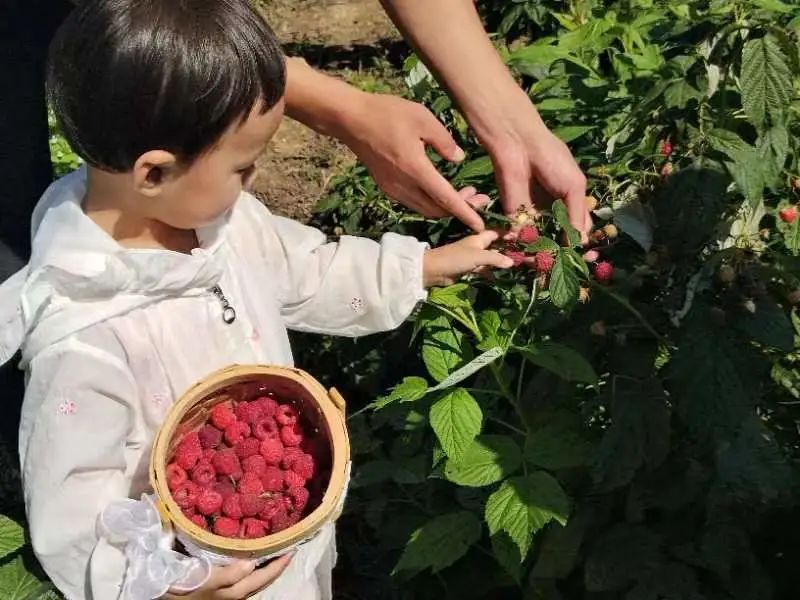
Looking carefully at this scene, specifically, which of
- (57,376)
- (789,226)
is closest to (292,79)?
(57,376)

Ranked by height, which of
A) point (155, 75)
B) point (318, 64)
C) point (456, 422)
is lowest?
point (318, 64)

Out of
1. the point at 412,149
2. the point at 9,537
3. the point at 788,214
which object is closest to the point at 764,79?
the point at 788,214

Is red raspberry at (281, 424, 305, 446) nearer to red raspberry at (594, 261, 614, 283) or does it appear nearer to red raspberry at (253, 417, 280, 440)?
red raspberry at (253, 417, 280, 440)

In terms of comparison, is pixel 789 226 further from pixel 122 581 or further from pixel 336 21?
pixel 336 21

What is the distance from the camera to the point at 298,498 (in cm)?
154

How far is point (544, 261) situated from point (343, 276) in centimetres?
42

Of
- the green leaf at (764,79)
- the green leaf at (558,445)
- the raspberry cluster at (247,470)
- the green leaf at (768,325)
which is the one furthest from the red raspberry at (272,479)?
the green leaf at (764,79)

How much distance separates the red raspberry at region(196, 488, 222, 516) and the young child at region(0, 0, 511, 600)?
0.09 m

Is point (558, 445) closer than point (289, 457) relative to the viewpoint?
No

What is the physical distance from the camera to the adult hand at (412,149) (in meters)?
1.78

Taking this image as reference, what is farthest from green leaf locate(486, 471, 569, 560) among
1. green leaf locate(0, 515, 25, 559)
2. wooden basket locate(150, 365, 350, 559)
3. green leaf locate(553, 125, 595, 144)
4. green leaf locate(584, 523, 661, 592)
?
green leaf locate(0, 515, 25, 559)

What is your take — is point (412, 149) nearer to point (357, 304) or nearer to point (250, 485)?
point (357, 304)

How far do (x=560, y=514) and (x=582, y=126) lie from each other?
0.81 metres

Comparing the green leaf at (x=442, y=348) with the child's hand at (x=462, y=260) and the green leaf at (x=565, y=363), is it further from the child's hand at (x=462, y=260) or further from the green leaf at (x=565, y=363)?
the green leaf at (x=565, y=363)
